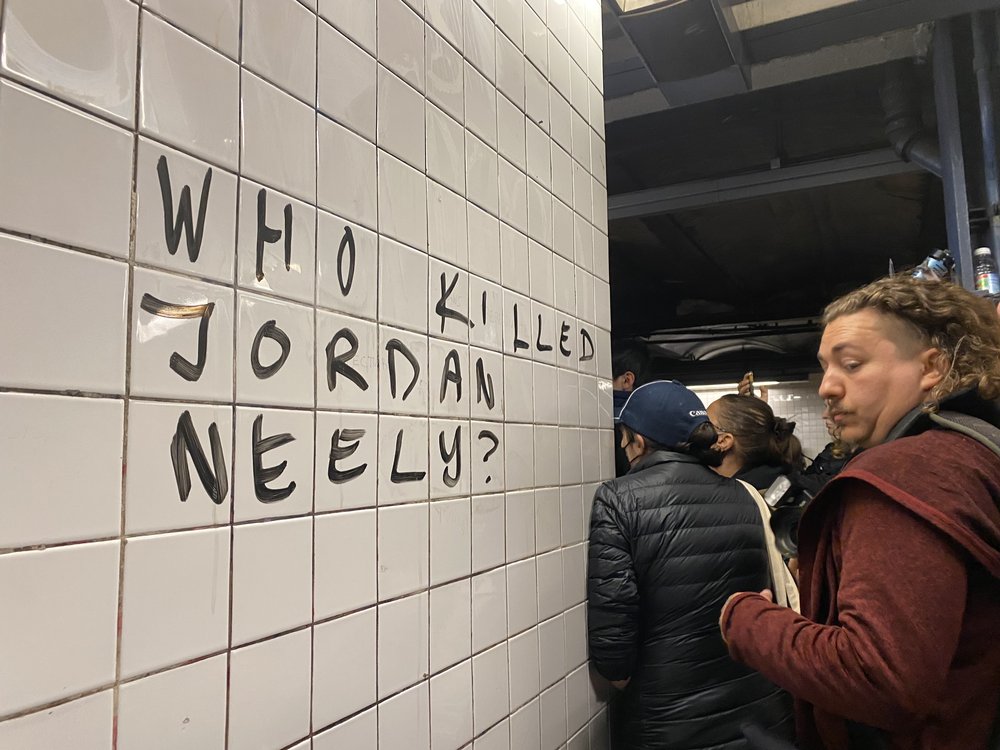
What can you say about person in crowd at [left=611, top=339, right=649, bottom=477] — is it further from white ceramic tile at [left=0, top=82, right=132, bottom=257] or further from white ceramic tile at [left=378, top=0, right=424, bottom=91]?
white ceramic tile at [left=0, top=82, right=132, bottom=257]

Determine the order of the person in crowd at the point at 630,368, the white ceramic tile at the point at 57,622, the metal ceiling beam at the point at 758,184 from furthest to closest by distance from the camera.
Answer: the metal ceiling beam at the point at 758,184 → the person in crowd at the point at 630,368 → the white ceramic tile at the point at 57,622

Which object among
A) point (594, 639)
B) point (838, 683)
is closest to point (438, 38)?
point (838, 683)

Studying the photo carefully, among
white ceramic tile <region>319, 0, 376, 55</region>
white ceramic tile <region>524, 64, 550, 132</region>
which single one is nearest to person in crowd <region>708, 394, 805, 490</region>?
white ceramic tile <region>524, 64, 550, 132</region>

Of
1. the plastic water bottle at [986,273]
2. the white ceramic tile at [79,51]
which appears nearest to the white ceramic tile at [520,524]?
the white ceramic tile at [79,51]

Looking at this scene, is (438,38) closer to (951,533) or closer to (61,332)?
(61,332)

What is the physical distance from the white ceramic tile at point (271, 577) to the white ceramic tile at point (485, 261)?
1.81 feet

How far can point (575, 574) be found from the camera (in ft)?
5.63

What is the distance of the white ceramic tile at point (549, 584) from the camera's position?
1.52 meters

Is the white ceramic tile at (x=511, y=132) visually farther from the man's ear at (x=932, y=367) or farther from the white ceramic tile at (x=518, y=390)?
the man's ear at (x=932, y=367)

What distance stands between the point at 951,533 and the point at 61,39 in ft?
4.13

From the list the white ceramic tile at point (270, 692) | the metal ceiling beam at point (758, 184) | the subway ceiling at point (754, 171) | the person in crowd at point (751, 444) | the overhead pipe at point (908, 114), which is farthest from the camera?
the metal ceiling beam at point (758, 184)

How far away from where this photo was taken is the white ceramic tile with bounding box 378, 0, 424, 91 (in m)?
1.12

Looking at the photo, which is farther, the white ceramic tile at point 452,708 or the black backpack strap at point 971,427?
the white ceramic tile at point 452,708

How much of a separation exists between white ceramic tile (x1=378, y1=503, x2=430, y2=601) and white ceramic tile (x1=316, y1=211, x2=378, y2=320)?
33cm
